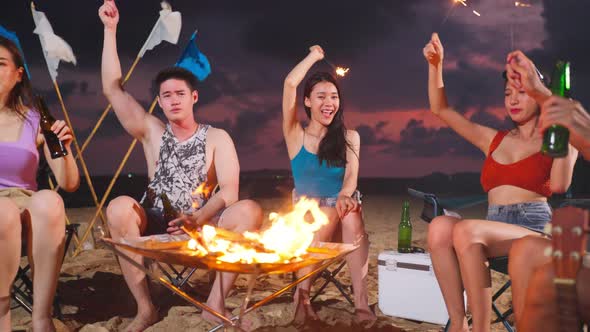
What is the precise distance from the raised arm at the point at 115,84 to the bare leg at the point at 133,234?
0.75 metres

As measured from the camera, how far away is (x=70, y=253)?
546cm

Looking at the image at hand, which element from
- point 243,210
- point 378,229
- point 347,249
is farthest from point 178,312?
point 378,229

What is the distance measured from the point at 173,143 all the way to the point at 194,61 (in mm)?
792

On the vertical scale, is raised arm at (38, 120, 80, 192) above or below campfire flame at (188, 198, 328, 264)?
above

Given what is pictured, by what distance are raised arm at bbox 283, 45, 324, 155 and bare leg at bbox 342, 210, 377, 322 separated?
86cm

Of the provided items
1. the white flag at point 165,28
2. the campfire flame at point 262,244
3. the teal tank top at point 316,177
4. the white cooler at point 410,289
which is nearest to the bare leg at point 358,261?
the white cooler at point 410,289

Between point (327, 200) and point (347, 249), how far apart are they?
1.25 metres

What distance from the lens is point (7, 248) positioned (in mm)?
2443

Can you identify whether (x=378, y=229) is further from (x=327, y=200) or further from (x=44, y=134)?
(x=44, y=134)

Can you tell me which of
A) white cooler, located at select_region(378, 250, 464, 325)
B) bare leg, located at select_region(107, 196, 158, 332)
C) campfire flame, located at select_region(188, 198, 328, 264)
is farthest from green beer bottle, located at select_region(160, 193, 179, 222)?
white cooler, located at select_region(378, 250, 464, 325)

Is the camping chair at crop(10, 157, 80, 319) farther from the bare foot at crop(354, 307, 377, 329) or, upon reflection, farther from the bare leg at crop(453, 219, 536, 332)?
the bare leg at crop(453, 219, 536, 332)

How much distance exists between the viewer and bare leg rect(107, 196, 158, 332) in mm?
2848

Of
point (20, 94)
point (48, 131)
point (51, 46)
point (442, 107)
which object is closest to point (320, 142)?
point (442, 107)

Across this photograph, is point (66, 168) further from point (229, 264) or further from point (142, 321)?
point (229, 264)
